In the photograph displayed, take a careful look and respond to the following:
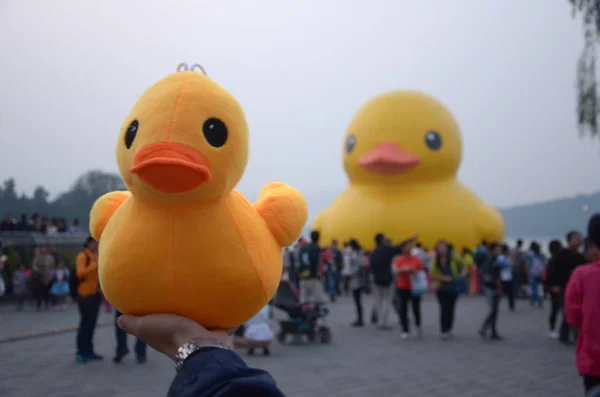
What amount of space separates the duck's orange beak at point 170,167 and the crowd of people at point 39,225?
15.8m

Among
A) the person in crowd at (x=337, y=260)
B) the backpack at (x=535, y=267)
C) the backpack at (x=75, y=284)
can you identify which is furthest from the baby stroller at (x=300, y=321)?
the backpack at (x=535, y=267)

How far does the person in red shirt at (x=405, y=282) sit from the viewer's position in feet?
35.2

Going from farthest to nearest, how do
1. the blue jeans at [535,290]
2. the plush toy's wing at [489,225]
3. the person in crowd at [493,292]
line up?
A: the plush toy's wing at [489,225], the blue jeans at [535,290], the person in crowd at [493,292]

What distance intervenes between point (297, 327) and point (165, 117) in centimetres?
889

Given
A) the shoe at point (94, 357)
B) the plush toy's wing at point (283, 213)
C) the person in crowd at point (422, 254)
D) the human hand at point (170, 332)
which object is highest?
the plush toy's wing at point (283, 213)

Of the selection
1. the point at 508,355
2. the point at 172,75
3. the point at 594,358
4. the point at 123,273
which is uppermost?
the point at 172,75

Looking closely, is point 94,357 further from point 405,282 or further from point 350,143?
point 350,143

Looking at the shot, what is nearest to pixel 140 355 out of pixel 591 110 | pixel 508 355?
pixel 508 355

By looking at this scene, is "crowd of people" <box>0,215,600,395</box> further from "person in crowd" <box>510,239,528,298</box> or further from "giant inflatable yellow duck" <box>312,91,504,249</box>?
"giant inflatable yellow duck" <box>312,91,504,249</box>

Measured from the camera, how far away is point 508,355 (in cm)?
913

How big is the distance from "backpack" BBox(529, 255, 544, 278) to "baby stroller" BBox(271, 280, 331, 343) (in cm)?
793

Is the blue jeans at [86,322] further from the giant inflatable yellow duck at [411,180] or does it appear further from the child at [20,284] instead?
the giant inflatable yellow duck at [411,180]

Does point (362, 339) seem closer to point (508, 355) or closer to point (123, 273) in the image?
point (508, 355)

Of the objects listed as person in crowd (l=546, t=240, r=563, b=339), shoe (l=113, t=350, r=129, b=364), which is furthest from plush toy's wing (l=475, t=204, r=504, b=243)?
shoe (l=113, t=350, r=129, b=364)
